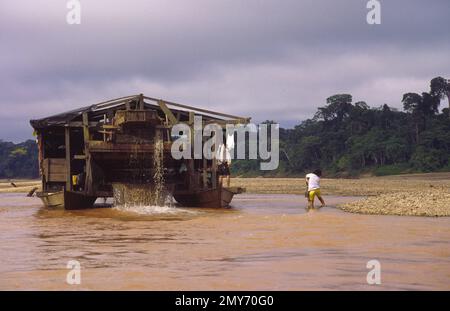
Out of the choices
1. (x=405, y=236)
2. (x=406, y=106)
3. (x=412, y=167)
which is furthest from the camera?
(x=406, y=106)

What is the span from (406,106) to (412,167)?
10.5 meters

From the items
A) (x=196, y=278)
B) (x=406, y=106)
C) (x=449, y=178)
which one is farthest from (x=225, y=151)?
(x=406, y=106)

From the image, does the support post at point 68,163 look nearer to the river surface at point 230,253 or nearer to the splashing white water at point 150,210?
the splashing white water at point 150,210

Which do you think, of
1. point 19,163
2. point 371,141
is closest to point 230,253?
point 371,141

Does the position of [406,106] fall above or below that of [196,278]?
above

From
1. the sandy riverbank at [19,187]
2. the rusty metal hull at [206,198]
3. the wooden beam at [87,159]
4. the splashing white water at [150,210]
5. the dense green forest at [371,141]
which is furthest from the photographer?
the dense green forest at [371,141]

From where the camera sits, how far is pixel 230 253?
9.77 metres

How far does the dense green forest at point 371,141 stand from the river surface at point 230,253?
45.6m

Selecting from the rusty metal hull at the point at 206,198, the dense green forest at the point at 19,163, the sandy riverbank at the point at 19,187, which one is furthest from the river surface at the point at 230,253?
the dense green forest at the point at 19,163

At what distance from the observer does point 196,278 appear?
7688mm

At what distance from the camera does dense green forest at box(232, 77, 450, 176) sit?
194ft

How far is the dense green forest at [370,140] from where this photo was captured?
5928cm

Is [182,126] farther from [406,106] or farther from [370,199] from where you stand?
[406,106]
